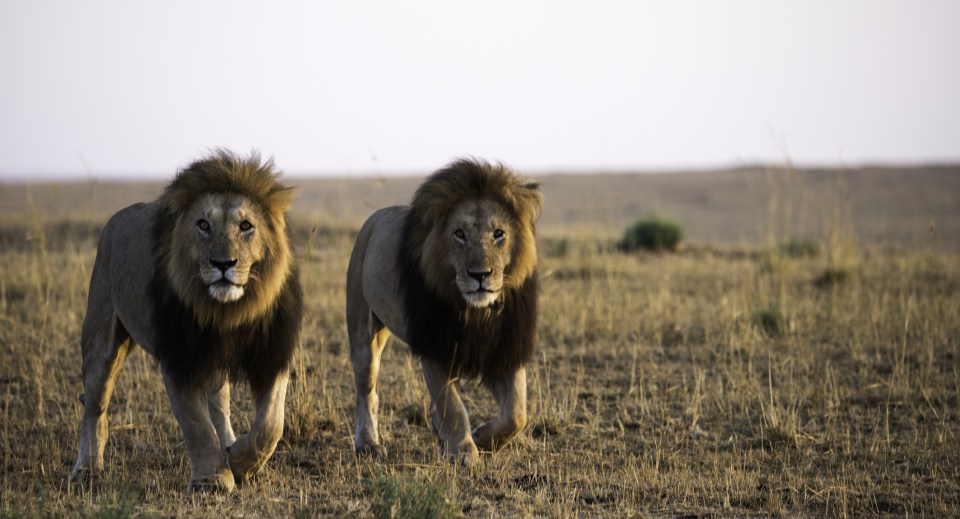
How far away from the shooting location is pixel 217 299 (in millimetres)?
4633

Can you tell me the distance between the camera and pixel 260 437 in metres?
4.88

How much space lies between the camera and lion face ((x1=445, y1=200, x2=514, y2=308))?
5.05 meters

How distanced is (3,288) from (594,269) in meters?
6.47

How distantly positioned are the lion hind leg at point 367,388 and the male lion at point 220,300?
39.9 inches

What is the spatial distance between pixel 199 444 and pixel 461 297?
1.47 m

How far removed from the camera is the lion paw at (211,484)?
15.5 ft

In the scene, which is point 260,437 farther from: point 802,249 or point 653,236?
point 802,249

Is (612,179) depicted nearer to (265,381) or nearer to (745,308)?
(745,308)

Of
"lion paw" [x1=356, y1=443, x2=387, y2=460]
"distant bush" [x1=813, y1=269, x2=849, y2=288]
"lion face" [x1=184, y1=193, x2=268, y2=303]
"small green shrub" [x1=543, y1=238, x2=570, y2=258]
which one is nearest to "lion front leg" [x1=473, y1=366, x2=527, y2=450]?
"lion paw" [x1=356, y1=443, x2=387, y2=460]

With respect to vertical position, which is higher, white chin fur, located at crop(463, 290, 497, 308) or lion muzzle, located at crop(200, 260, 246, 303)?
lion muzzle, located at crop(200, 260, 246, 303)

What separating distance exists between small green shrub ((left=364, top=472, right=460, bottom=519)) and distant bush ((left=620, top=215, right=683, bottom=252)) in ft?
36.2

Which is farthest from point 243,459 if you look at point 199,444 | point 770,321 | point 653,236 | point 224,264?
point 653,236

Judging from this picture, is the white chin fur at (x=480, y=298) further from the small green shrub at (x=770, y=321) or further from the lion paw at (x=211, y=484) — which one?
the small green shrub at (x=770, y=321)

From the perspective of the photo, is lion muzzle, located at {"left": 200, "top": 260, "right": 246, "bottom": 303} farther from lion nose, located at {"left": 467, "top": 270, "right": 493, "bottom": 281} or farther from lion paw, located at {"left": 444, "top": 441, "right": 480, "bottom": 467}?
lion paw, located at {"left": 444, "top": 441, "right": 480, "bottom": 467}
